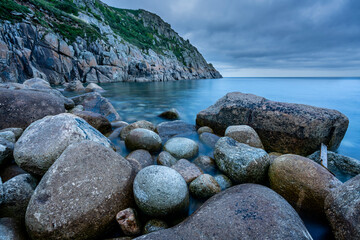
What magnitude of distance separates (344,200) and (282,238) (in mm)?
975

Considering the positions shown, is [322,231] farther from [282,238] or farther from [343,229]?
[282,238]

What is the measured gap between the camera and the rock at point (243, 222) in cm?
165

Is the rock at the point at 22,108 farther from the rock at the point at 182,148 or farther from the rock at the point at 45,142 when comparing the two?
the rock at the point at 182,148

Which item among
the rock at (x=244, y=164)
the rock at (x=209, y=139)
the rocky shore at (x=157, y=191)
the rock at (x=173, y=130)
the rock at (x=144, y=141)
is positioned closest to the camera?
the rocky shore at (x=157, y=191)

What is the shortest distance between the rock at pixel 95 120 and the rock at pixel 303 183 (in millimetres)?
4794

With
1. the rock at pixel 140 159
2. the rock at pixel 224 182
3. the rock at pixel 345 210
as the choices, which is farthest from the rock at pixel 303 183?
the rock at pixel 140 159

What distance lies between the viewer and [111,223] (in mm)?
2078

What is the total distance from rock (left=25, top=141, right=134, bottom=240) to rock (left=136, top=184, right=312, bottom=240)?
0.64m

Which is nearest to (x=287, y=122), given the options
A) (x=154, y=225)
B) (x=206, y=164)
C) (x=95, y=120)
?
(x=206, y=164)

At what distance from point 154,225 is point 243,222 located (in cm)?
108

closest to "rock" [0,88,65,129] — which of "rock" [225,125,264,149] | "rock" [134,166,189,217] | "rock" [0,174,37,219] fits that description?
"rock" [0,174,37,219]

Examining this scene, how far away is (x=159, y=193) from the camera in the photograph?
2141 mm

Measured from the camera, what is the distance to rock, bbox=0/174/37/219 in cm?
206

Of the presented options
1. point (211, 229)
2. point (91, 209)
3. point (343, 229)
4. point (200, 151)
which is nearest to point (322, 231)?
point (343, 229)
